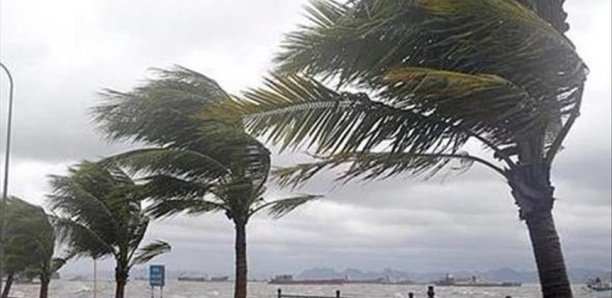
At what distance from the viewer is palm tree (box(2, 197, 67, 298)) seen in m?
22.3

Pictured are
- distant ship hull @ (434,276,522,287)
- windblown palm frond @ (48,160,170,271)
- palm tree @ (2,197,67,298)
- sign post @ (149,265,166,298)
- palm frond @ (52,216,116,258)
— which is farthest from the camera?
distant ship hull @ (434,276,522,287)

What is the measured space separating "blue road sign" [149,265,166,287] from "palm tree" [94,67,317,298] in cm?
428

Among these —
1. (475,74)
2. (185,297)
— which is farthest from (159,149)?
(185,297)

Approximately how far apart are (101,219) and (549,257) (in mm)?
12875

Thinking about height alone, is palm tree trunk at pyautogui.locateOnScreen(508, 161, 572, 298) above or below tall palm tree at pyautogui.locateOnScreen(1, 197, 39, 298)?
below

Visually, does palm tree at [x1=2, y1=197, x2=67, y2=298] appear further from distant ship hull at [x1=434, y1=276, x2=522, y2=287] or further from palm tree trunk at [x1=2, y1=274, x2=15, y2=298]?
distant ship hull at [x1=434, y1=276, x2=522, y2=287]

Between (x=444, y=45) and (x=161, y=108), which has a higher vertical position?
(x=161, y=108)

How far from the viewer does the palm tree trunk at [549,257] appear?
7059mm

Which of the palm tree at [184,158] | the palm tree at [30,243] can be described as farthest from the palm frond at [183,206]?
A: the palm tree at [30,243]

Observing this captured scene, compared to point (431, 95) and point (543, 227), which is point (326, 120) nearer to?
point (431, 95)

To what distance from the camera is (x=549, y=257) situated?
7102mm

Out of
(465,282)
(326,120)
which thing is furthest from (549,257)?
(465,282)

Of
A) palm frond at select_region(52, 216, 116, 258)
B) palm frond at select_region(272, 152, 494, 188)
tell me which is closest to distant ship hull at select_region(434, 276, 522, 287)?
A: palm frond at select_region(52, 216, 116, 258)

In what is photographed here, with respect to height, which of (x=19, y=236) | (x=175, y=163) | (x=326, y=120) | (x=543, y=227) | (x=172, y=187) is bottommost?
(x=543, y=227)
